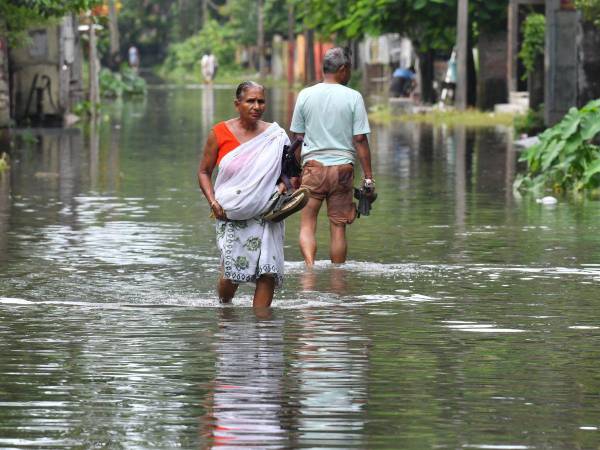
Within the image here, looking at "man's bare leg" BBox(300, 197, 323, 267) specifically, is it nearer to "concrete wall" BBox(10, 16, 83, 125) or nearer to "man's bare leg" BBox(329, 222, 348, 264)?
"man's bare leg" BBox(329, 222, 348, 264)

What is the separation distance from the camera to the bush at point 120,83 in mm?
61603

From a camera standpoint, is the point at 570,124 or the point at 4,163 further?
the point at 4,163

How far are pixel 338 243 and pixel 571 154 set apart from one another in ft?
22.6

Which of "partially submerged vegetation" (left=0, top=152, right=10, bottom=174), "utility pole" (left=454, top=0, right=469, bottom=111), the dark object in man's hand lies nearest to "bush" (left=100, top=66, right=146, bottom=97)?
"utility pole" (left=454, top=0, right=469, bottom=111)

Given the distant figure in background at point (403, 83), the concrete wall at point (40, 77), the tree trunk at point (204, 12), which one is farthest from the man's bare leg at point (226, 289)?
the tree trunk at point (204, 12)

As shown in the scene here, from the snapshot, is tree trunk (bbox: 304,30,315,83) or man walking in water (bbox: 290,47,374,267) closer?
man walking in water (bbox: 290,47,374,267)

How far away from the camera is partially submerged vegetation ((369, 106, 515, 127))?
4016 centimetres

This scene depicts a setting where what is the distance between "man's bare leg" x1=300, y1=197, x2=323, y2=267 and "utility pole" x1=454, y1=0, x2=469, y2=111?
2751 cm

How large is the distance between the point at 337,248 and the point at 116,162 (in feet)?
44.7

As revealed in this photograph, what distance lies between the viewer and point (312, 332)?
1005 centimetres

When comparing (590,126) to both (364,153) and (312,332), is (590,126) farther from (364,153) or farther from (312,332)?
(312,332)

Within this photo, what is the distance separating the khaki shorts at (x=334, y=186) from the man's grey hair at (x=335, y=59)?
0.72 meters

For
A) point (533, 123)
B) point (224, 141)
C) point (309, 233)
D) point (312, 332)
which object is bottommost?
point (312, 332)

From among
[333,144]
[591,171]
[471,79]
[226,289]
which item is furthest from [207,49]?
[226,289]
